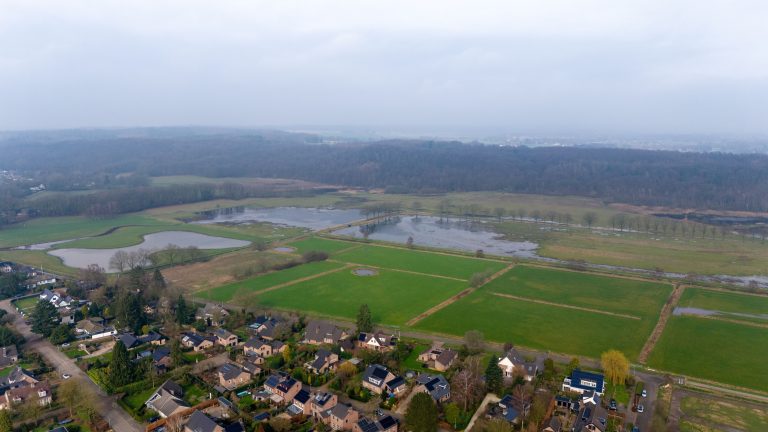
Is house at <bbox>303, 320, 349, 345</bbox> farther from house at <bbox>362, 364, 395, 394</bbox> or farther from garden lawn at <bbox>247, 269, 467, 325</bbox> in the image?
house at <bbox>362, 364, 395, 394</bbox>

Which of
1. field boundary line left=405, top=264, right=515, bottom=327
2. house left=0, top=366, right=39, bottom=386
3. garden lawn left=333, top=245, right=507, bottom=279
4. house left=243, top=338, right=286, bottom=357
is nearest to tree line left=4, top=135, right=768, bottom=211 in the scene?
garden lawn left=333, top=245, right=507, bottom=279

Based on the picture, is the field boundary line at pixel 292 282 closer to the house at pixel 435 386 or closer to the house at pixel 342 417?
the house at pixel 342 417

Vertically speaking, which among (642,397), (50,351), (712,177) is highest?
(712,177)

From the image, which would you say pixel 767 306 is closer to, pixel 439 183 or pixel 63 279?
pixel 63 279

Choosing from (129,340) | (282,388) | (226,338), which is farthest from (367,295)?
(129,340)

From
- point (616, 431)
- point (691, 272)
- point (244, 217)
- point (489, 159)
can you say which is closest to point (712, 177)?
point (489, 159)

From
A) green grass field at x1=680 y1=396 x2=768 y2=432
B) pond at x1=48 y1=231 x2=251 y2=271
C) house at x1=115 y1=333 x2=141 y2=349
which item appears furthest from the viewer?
pond at x1=48 y1=231 x2=251 y2=271

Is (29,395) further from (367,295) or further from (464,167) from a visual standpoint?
(464,167)
